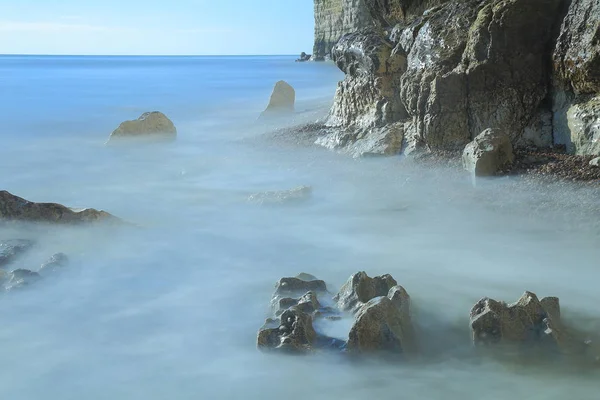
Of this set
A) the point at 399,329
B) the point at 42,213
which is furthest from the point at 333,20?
the point at 399,329

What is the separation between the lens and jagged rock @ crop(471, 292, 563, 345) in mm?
3379

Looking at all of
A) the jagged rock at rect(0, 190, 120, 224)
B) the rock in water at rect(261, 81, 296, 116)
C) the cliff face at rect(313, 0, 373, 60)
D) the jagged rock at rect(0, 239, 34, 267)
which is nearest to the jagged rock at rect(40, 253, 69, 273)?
the jagged rock at rect(0, 239, 34, 267)

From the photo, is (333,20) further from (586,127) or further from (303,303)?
(303,303)

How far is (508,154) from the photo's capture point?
6.43 metres

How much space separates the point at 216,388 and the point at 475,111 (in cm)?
464

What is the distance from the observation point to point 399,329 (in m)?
3.43

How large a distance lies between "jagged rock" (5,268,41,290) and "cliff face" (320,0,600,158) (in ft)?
13.9

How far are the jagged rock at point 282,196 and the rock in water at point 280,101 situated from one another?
6.55 meters

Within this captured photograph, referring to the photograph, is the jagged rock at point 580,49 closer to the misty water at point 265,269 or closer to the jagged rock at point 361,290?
Result: the misty water at point 265,269

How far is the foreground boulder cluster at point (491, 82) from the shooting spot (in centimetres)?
633

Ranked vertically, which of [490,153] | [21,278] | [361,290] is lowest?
[21,278]

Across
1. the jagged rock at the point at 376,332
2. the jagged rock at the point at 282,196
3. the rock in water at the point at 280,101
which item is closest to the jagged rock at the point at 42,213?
the jagged rock at the point at 282,196

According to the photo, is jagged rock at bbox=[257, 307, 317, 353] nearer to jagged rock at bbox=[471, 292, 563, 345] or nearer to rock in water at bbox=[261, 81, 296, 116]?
jagged rock at bbox=[471, 292, 563, 345]

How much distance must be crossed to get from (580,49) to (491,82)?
2.93 feet
